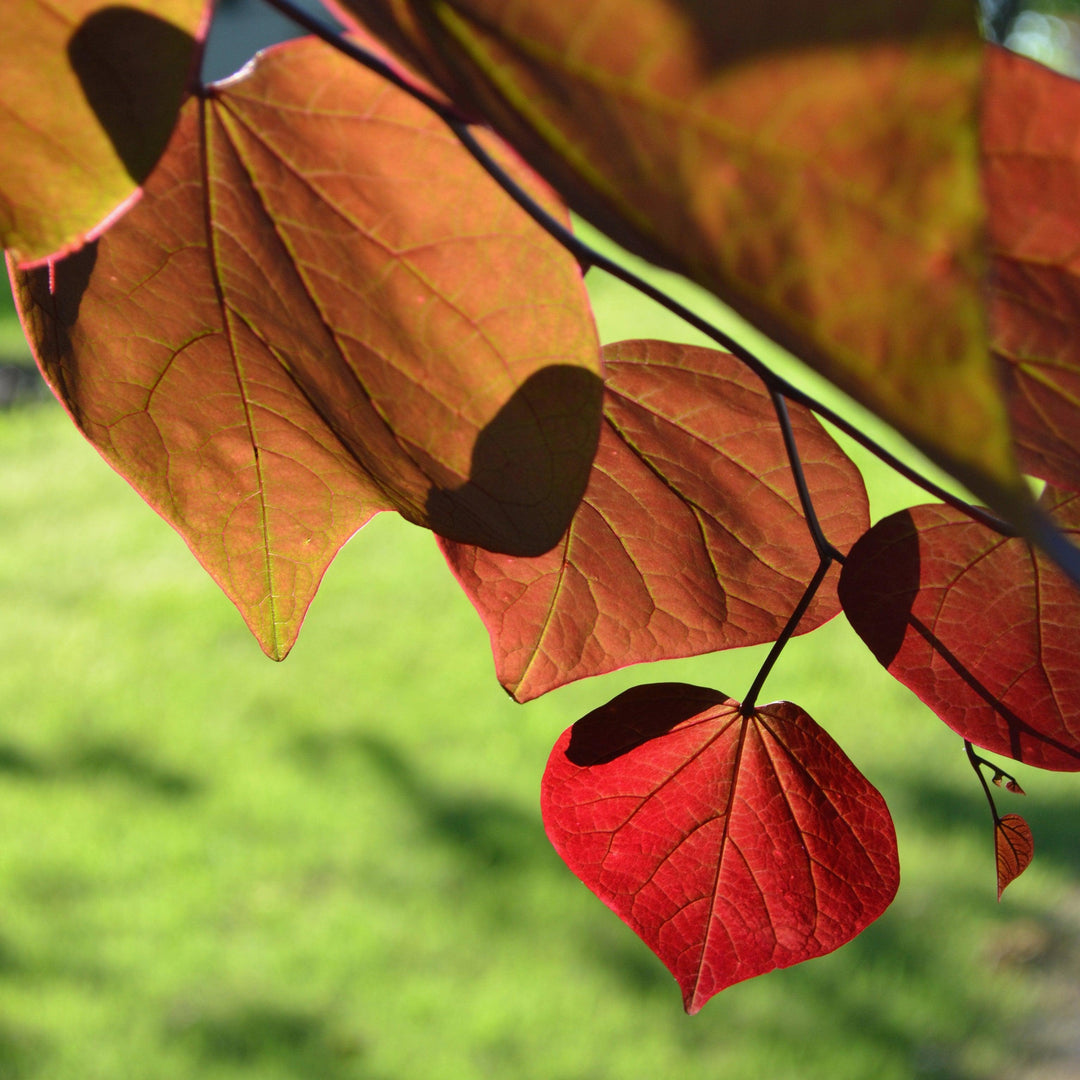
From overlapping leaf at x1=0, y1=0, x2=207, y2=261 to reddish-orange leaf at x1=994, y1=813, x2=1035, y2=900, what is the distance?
1.06ft

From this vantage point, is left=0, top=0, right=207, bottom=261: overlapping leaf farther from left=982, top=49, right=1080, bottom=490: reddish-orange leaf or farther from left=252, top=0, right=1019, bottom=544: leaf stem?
left=982, top=49, right=1080, bottom=490: reddish-orange leaf

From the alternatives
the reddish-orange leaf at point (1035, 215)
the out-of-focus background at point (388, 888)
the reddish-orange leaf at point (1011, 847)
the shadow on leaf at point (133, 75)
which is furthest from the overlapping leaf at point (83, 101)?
Result: the out-of-focus background at point (388, 888)

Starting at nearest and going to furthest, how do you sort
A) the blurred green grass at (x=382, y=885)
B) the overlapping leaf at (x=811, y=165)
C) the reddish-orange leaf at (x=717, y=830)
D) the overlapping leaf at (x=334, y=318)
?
the overlapping leaf at (x=811, y=165) → the overlapping leaf at (x=334, y=318) → the reddish-orange leaf at (x=717, y=830) → the blurred green grass at (x=382, y=885)

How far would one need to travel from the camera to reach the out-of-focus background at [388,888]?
1.88 meters

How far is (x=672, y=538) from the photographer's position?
1.12 feet

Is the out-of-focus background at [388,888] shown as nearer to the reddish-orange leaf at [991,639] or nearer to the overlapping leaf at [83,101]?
the reddish-orange leaf at [991,639]

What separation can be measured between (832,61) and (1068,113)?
81 millimetres

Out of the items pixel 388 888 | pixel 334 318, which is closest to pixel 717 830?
pixel 334 318

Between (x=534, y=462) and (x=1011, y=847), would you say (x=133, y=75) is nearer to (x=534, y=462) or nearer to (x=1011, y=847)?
(x=534, y=462)

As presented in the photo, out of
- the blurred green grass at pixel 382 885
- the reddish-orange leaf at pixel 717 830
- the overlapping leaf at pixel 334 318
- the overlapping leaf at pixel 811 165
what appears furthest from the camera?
the blurred green grass at pixel 382 885

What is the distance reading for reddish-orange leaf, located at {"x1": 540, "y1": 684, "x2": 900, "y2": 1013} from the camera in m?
0.36

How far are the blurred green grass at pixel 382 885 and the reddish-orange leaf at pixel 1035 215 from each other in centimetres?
183

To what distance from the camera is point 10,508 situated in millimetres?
3590

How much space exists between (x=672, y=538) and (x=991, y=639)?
95 mm
